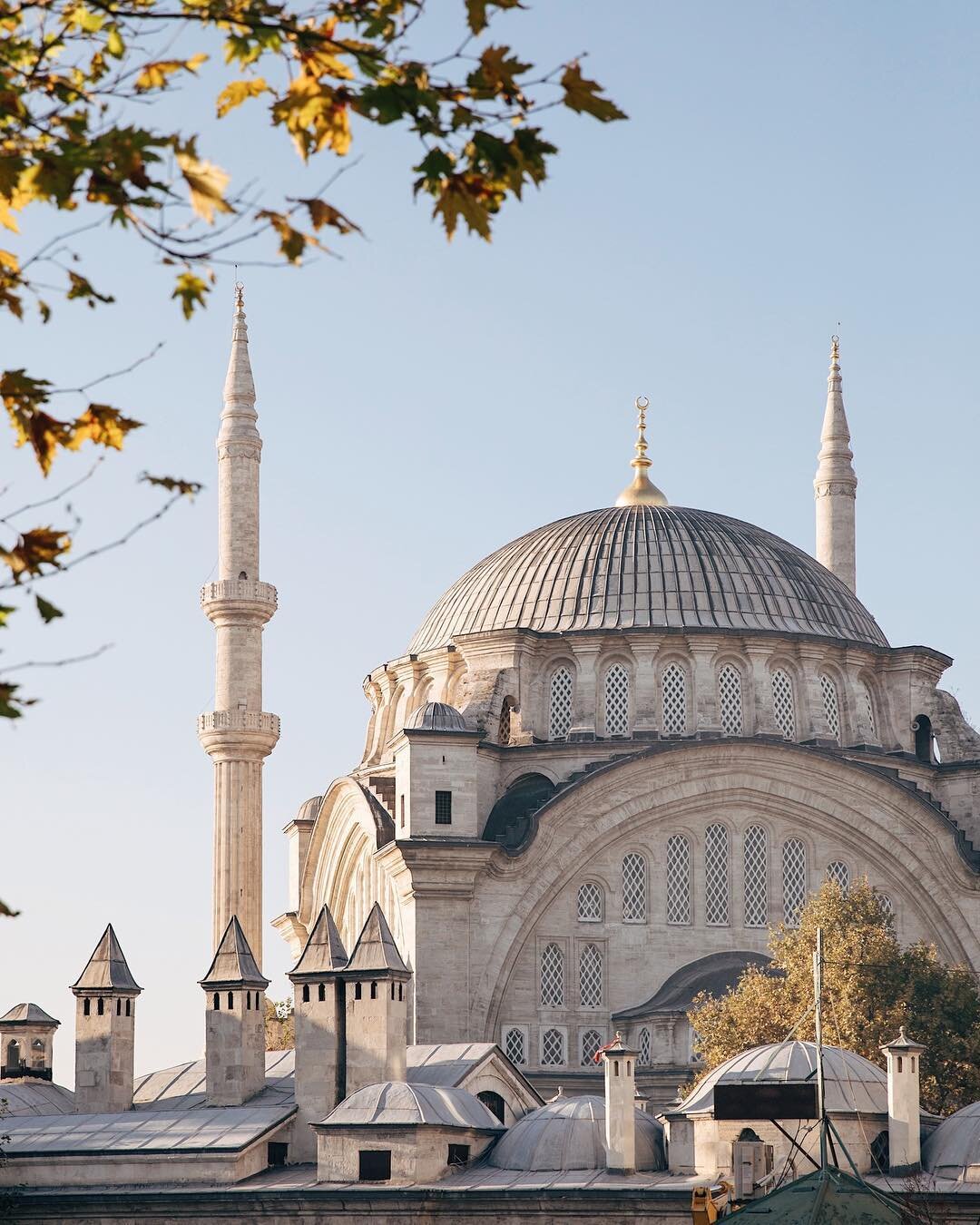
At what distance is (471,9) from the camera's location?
8.82 m

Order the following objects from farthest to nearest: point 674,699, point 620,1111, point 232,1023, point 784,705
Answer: point 784,705
point 674,699
point 232,1023
point 620,1111

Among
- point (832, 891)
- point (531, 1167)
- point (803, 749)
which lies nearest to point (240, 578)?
point (803, 749)

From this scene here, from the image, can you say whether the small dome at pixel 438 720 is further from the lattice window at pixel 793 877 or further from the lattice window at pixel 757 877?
the lattice window at pixel 793 877

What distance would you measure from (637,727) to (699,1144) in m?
13.0

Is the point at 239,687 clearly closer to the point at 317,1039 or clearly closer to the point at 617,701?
the point at 617,701

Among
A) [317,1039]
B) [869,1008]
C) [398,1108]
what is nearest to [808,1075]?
[869,1008]

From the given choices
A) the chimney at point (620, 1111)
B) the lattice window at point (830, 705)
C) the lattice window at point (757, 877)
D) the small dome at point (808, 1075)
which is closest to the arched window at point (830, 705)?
the lattice window at point (830, 705)

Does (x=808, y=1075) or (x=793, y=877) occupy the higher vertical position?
(x=793, y=877)

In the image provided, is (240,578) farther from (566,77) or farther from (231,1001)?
(566,77)

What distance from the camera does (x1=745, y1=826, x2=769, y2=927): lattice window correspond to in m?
42.5

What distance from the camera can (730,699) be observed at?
4462cm

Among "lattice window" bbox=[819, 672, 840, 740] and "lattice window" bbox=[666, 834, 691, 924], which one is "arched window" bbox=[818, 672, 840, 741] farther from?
"lattice window" bbox=[666, 834, 691, 924]

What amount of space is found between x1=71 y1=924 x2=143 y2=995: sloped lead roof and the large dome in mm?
10743

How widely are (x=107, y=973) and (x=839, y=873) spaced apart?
13.0 m
